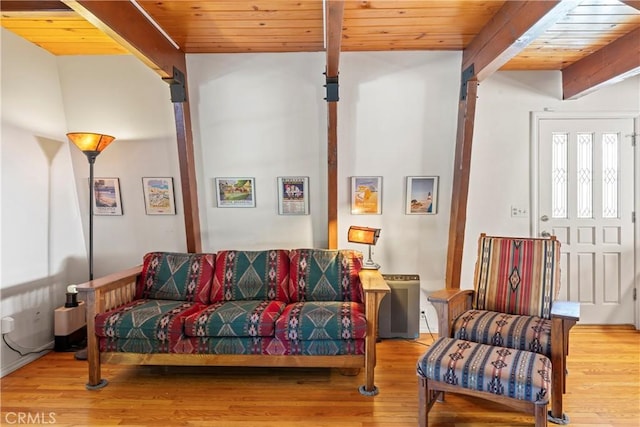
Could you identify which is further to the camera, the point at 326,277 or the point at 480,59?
the point at 326,277

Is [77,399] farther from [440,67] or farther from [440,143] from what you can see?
[440,67]

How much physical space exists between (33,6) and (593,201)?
15.7 feet

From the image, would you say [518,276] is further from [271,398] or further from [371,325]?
[271,398]

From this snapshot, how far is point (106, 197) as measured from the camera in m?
3.38

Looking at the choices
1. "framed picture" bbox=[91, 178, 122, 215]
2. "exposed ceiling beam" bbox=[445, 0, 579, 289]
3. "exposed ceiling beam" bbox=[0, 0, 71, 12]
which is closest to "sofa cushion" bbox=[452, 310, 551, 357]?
"exposed ceiling beam" bbox=[445, 0, 579, 289]

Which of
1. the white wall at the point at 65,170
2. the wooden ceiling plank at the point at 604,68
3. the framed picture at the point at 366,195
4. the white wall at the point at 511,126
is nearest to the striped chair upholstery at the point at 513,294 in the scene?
the white wall at the point at 511,126

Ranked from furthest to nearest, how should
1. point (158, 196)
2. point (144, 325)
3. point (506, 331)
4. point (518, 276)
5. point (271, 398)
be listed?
1. point (158, 196)
2. point (518, 276)
3. point (144, 325)
4. point (271, 398)
5. point (506, 331)

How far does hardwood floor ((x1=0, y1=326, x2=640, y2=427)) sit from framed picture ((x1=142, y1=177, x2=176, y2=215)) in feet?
4.51

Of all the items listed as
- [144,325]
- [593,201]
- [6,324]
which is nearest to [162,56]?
[144,325]

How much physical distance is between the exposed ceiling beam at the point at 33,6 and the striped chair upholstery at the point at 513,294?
131 inches

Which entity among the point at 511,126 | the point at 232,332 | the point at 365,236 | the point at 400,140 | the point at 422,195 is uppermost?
the point at 511,126

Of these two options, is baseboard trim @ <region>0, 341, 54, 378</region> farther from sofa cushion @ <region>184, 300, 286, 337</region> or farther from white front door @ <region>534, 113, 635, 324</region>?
white front door @ <region>534, 113, 635, 324</region>

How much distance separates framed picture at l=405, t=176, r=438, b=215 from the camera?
10.8ft

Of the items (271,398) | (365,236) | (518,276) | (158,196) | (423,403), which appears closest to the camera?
(423,403)
